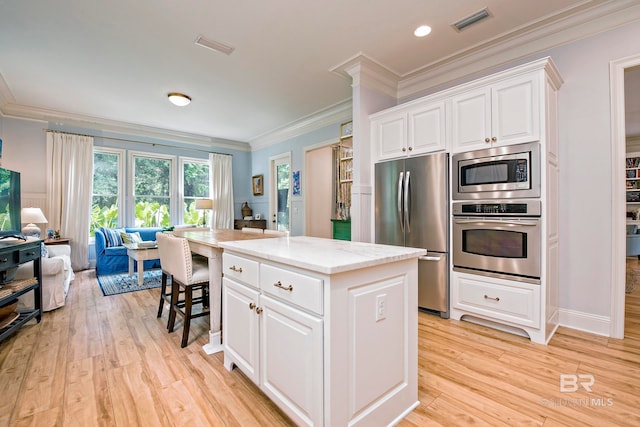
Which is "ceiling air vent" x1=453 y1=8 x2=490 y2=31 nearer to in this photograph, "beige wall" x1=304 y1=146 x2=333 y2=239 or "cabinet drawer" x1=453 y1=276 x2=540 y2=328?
"cabinet drawer" x1=453 y1=276 x2=540 y2=328

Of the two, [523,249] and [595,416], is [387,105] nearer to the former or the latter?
[523,249]

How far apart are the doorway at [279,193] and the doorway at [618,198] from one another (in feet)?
15.4

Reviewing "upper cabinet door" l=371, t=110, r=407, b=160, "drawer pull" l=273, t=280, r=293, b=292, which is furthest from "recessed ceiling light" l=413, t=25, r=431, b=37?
"drawer pull" l=273, t=280, r=293, b=292

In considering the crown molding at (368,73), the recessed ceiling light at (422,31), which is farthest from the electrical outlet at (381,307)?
the crown molding at (368,73)

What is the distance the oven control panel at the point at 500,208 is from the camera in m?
2.26

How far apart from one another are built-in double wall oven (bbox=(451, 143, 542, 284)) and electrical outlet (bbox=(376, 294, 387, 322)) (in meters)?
1.63

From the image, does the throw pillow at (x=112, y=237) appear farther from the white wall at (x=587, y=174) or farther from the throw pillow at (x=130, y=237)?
the white wall at (x=587, y=174)

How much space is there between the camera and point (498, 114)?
2.41m

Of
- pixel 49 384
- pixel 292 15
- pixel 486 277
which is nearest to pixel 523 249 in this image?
pixel 486 277

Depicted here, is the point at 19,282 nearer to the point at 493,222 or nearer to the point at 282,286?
the point at 282,286

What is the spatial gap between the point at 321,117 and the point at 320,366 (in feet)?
14.5

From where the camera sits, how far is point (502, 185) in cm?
240

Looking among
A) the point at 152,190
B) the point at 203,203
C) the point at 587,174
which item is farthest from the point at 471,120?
the point at 152,190

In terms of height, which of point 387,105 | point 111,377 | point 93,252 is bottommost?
point 111,377
